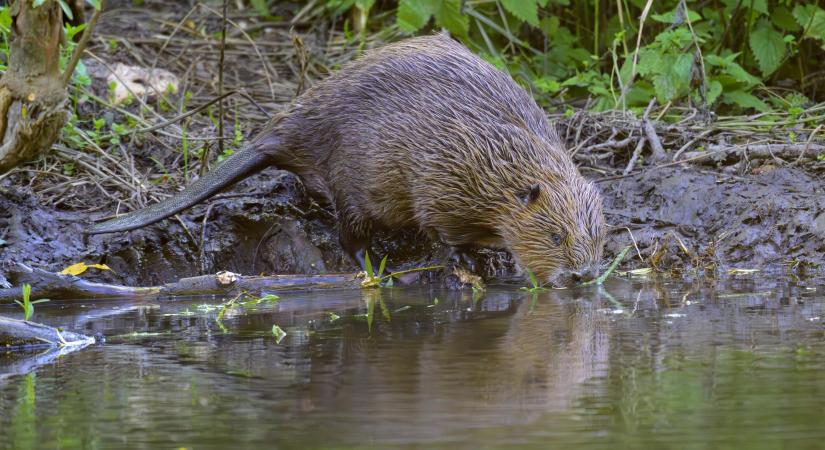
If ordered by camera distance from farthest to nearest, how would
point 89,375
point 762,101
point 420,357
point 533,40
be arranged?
A: point 533,40 < point 762,101 < point 420,357 < point 89,375

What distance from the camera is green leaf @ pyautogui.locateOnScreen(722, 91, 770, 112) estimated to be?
671 centimetres

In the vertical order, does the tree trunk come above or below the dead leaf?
above

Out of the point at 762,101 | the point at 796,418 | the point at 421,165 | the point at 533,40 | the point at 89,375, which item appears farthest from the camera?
the point at 533,40

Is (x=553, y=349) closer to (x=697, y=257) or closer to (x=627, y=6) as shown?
(x=697, y=257)

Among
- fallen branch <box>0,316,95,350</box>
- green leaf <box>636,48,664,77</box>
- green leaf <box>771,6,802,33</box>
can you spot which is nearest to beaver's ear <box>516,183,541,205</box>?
green leaf <box>636,48,664,77</box>

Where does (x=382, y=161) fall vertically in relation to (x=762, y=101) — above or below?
below

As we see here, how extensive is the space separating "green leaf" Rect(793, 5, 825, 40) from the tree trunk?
443 centimetres

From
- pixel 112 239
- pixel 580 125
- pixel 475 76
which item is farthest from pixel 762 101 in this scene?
pixel 112 239

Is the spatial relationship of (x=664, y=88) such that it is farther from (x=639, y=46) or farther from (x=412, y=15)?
(x=412, y=15)

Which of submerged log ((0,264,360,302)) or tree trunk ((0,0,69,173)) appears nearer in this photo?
tree trunk ((0,0,69,173))

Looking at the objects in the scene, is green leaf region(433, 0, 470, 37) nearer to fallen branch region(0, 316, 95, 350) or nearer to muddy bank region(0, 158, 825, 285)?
muddy bank region(0, 158, 825, 285)

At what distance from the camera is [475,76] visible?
5176mm

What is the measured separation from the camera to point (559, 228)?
4859 millimetres

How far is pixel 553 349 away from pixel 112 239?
2.65m
